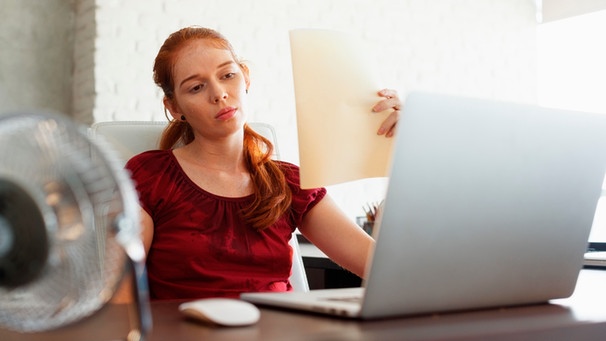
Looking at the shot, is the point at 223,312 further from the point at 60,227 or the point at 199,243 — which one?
the point at 199,243

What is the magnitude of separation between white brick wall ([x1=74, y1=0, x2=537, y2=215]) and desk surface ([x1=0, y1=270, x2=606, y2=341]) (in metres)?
2.92

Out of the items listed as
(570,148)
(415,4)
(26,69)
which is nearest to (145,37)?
(26,69)

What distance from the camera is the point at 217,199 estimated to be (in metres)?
1.69

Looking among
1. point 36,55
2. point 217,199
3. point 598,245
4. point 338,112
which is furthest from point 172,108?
point 36,55

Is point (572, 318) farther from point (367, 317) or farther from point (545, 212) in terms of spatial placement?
point (367, 317)

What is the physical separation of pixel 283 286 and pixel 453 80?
350 centimetres

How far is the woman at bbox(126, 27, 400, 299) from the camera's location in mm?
1638

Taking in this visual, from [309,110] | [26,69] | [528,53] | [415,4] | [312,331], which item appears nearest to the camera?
[312,331]

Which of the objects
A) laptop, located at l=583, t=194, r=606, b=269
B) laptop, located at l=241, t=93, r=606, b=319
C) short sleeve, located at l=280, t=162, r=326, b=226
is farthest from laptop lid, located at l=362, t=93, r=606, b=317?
short sleeve, located at l=280, t=162, r=326, b=226

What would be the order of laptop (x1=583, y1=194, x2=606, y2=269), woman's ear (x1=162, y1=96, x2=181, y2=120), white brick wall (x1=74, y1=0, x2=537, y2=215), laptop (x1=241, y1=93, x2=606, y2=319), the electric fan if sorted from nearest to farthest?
1. the electric fan
2. laptop (x1=241, y1=93, x2=606, y2=319)
3. laptop (x1=583, y1=194, x2=606, y2=269)
4. woman's ear (x1=162, y1=96, x2=181, y2=120)
5. white brick wall (x1=74, y1=0, x2=537, y2=215)

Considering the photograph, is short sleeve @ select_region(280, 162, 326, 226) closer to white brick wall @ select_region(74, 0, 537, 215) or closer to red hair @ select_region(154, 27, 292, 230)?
red hair @ select_region(154, 27, 292, 230)

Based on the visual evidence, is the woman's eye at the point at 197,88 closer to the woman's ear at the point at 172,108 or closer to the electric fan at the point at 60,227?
the woman's ear at the point at 172,108

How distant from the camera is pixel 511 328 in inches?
31.3

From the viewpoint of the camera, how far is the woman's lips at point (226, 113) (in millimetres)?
1716
